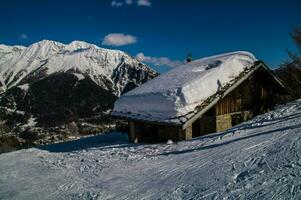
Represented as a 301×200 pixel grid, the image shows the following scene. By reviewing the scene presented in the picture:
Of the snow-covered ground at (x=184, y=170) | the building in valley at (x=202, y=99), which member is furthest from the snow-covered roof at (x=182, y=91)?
the snow-covered ground at (x=184, y=170)

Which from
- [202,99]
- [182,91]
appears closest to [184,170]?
[182,91]

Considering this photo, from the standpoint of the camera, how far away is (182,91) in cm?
1494

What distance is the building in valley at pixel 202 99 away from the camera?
14773 mm

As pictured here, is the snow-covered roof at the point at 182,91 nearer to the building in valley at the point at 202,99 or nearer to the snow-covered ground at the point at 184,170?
the building in valley at the point at 202,99

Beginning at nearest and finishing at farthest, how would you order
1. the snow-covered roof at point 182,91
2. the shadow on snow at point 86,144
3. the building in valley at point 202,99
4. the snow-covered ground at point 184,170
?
the snow-covered ground at point 184,170 < the snow-covered roof at point 182,91 < the building in valley at point 202,99 < the shadow on snow at point 86,144

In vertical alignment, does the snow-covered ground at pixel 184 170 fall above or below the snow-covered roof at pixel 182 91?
below

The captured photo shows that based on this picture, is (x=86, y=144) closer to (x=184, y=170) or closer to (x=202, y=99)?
(x=202, y=99)

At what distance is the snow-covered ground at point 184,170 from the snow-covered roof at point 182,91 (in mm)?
1679

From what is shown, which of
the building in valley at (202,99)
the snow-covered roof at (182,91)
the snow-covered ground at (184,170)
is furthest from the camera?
the building in valley at (202,99)

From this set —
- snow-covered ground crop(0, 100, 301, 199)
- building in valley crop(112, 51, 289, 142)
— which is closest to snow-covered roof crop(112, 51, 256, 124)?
building in valley crop(112, 51, 289, 142)

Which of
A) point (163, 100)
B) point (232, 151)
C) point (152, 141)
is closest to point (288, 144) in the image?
point (232, 151)

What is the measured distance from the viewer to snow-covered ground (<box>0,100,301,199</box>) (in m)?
7.26

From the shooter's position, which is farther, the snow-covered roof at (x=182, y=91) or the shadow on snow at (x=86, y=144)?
the shadow on snow at (x=86, y=144)

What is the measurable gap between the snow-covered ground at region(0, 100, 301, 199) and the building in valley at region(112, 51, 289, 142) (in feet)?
4.89
